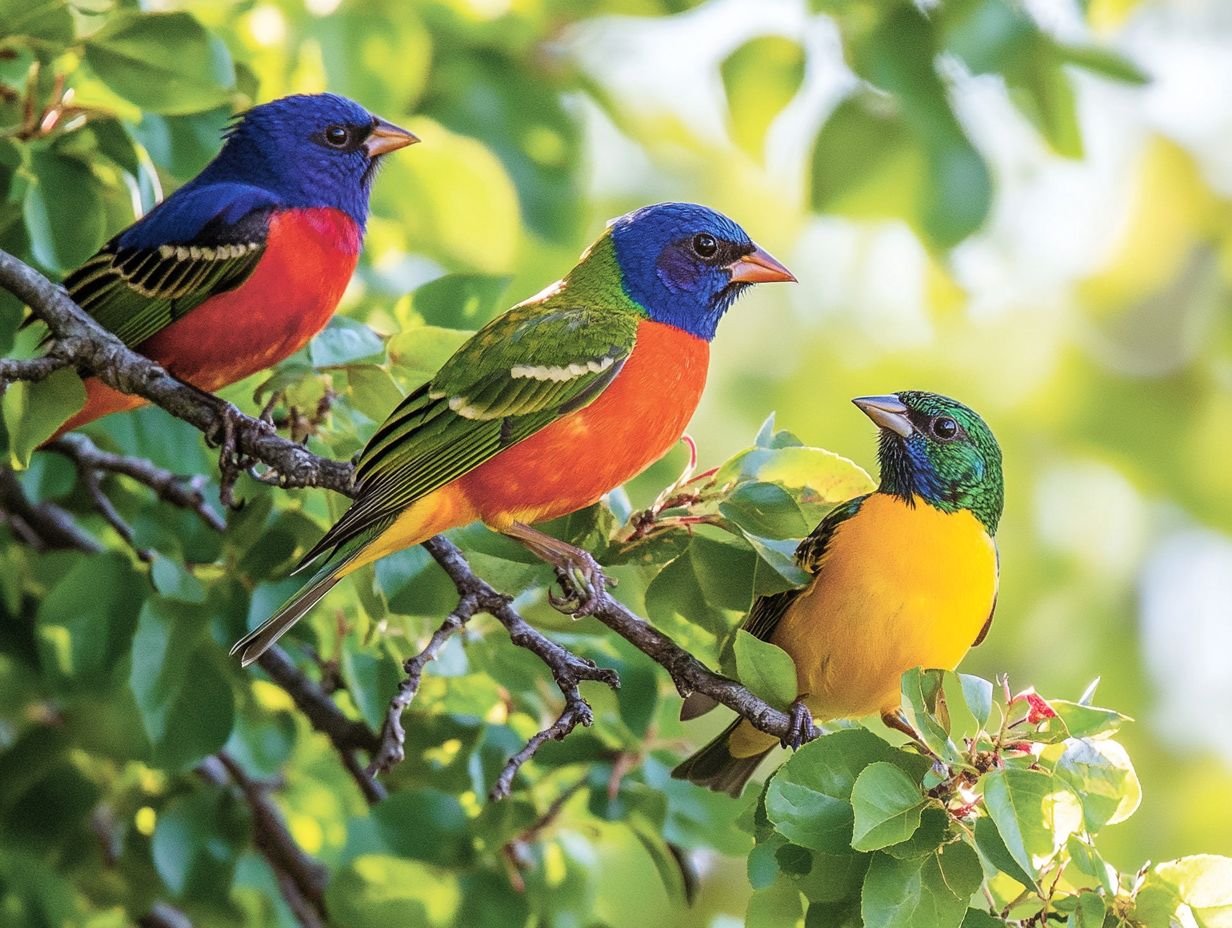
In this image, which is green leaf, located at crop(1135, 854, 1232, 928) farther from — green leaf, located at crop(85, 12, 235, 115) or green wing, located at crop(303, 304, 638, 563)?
green leaf, located at crop(85, 12, 235, 115)

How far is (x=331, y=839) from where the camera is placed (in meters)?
4.50

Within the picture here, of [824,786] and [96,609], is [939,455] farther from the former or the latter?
[96,609]

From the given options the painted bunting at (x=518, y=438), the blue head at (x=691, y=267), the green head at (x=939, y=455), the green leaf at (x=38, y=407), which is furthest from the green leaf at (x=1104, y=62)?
the green leaf at (x=38, y=407)

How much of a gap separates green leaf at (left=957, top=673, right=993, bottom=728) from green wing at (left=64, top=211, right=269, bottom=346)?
1851 mm

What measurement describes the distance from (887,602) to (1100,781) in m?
0.73

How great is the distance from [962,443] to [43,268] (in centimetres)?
217

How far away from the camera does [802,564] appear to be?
315cm

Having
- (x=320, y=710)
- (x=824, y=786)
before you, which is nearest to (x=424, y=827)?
(x=320, y=710)

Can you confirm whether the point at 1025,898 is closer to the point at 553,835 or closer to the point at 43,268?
the point at 553,835

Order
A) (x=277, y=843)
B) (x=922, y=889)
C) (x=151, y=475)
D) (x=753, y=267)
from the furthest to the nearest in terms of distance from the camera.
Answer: (x=277, y=843), (x=151, y=475), (x=753, y=267), (x=922, y=889)

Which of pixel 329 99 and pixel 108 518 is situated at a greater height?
pixel 329 99

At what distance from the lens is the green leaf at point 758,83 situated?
182 inches

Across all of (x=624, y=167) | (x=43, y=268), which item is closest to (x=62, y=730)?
(x=43, y=268)

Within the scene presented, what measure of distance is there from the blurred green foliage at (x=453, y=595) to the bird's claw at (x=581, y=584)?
0.20 metres
